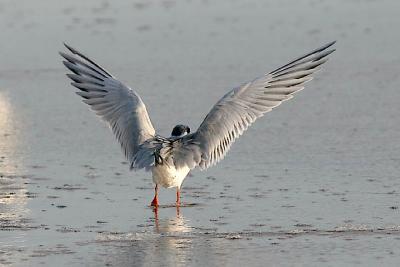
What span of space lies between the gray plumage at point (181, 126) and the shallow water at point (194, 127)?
369 mm

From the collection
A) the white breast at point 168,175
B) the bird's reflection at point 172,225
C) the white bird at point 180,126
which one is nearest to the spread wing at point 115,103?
the white bird at point 180,126

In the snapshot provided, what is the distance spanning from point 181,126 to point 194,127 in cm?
201

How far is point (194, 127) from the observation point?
34.7 feet

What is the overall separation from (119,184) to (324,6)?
9.46 m

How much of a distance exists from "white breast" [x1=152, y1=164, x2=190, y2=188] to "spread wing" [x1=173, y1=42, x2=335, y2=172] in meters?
0.06

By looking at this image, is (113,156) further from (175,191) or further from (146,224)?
(146,224)

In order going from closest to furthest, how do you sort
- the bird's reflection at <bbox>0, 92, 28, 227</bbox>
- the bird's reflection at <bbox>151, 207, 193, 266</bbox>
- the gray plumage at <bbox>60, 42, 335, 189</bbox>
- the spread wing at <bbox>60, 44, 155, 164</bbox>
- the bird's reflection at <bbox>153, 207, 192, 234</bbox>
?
the bird's reflection at <bbox>151, 207, 193, 266</bbox> < the bird's reflection at <bbox>153, 207, 192, 234</bbox> < the bird's reflection at <bbox>0, 92, 28, 227</bbox> < the gray plumage at <bbox>60, 42, 335, 189</bbox> < the spread wing at <bbox>60, 44, 155, 164</bbox>

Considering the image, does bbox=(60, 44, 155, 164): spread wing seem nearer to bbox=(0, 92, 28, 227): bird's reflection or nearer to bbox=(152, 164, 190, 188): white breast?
bbox=(152, 164, 190, 188): white breast

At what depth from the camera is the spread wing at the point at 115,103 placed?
27.5ft

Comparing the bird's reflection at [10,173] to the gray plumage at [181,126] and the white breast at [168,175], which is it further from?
the white breast at [168,175]

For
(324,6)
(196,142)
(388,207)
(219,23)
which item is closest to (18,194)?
(196,142)

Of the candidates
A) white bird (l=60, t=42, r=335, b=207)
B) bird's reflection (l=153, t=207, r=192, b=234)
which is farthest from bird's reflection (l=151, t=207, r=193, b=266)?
white bird (l=60, t=42, r=335, b=207)

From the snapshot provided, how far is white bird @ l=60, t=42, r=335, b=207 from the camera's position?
26.2ft

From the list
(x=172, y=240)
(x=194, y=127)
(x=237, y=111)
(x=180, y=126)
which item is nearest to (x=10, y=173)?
(x=180, y=126)
